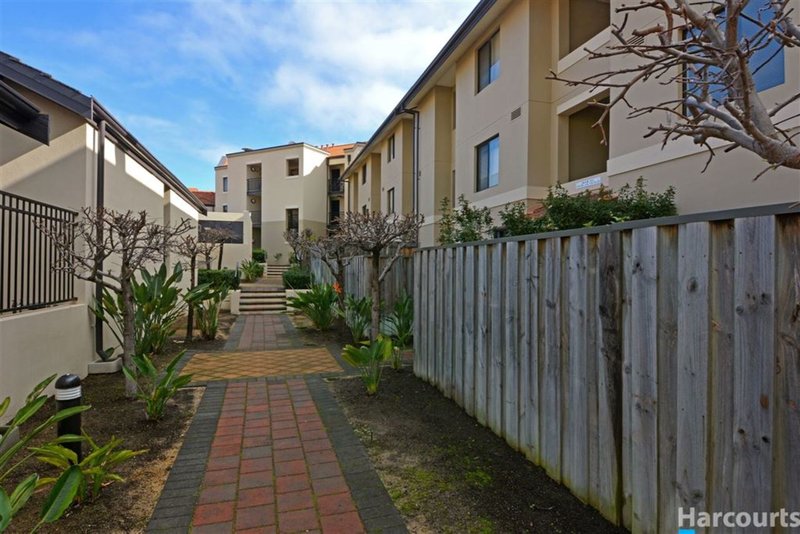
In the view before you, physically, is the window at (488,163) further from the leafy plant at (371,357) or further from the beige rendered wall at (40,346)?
the beige rendered wall at (40,346)

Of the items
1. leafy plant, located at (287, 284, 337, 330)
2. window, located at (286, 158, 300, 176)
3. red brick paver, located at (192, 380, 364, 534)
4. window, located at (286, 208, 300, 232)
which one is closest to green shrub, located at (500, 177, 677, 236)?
leafy plant, located at (287, 284, 337, 330)

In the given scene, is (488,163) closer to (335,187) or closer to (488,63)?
(488,63)

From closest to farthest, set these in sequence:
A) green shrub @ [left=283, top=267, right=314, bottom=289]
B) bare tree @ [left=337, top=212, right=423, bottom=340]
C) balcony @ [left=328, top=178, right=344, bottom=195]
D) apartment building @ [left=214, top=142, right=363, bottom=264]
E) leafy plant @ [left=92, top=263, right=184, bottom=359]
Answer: leafy plant @ [left=92, top=263, right=184, bottom=359] < bare tree @ [left=337, top=212, right=423, bottom=340] < green shrub @ [left=283, top=267, right=314, bottom=289] < apartment building @ [left=214, top=142, right=363, bottom=264] < balcony @ [left=328, top=178, right=344, bottom=195]

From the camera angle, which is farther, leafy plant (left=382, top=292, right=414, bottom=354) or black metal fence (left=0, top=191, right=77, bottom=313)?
leafy plant (left=382, top=292, right=414, bottom=354)

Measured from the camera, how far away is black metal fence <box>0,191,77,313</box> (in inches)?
173

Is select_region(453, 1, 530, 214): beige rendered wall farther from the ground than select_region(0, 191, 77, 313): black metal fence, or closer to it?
farther from the ground

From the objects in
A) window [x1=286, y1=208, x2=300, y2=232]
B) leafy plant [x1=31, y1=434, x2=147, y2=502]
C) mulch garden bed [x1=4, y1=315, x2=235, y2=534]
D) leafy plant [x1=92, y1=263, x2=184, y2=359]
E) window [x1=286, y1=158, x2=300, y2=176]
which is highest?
window [x1=286, y1=158, x2=300, y2=176]

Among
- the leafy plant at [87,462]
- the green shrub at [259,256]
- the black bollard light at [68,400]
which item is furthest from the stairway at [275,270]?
the leafy plant at [87,462]

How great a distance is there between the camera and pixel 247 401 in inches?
193

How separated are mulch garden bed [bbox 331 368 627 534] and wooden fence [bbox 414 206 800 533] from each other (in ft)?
0.50

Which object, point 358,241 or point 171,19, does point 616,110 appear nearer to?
point 358,241

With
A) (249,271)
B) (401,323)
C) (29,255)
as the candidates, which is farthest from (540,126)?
(249,271)

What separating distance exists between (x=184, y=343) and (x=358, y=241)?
14.1 feet

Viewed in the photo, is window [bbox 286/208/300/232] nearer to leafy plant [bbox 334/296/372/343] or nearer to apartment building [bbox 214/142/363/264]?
apartment building [bbox 214/142/363/264]
